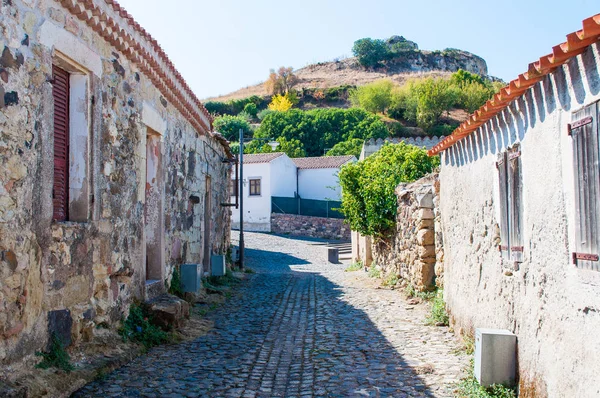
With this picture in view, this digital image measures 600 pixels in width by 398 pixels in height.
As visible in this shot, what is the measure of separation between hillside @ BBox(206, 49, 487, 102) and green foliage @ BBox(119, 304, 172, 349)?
6958 centimetres

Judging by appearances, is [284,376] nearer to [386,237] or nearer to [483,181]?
[483,181]

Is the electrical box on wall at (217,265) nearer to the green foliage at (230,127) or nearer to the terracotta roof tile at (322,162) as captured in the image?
the terracotta roof tile at (322,162)

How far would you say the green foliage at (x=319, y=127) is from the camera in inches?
1850

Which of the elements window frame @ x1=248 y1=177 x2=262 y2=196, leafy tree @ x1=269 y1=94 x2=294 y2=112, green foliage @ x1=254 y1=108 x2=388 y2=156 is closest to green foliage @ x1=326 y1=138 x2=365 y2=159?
green foliage @ x1=254 y1=108 x2=388 y2=156

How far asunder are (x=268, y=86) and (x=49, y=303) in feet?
219

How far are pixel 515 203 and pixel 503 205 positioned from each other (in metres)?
0.36

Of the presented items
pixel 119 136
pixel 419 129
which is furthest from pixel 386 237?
pixel 419 129

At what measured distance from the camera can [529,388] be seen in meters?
Result: 4.22

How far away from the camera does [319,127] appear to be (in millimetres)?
48031

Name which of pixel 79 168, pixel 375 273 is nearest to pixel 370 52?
pixel 375 273

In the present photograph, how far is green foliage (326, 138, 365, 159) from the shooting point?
4294 cm

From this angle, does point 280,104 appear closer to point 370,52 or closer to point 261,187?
point 370,52

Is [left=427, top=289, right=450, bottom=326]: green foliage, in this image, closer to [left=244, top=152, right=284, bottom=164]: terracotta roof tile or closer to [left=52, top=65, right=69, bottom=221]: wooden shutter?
[left=52, top=65, right=69, bottom=221]: wooden shutter

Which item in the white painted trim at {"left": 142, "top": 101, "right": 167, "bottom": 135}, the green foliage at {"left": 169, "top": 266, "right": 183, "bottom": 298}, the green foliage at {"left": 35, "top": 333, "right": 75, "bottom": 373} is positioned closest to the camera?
the green foliage at {"left": 35, "top": 333, "right": 75, "bottom": 373}
